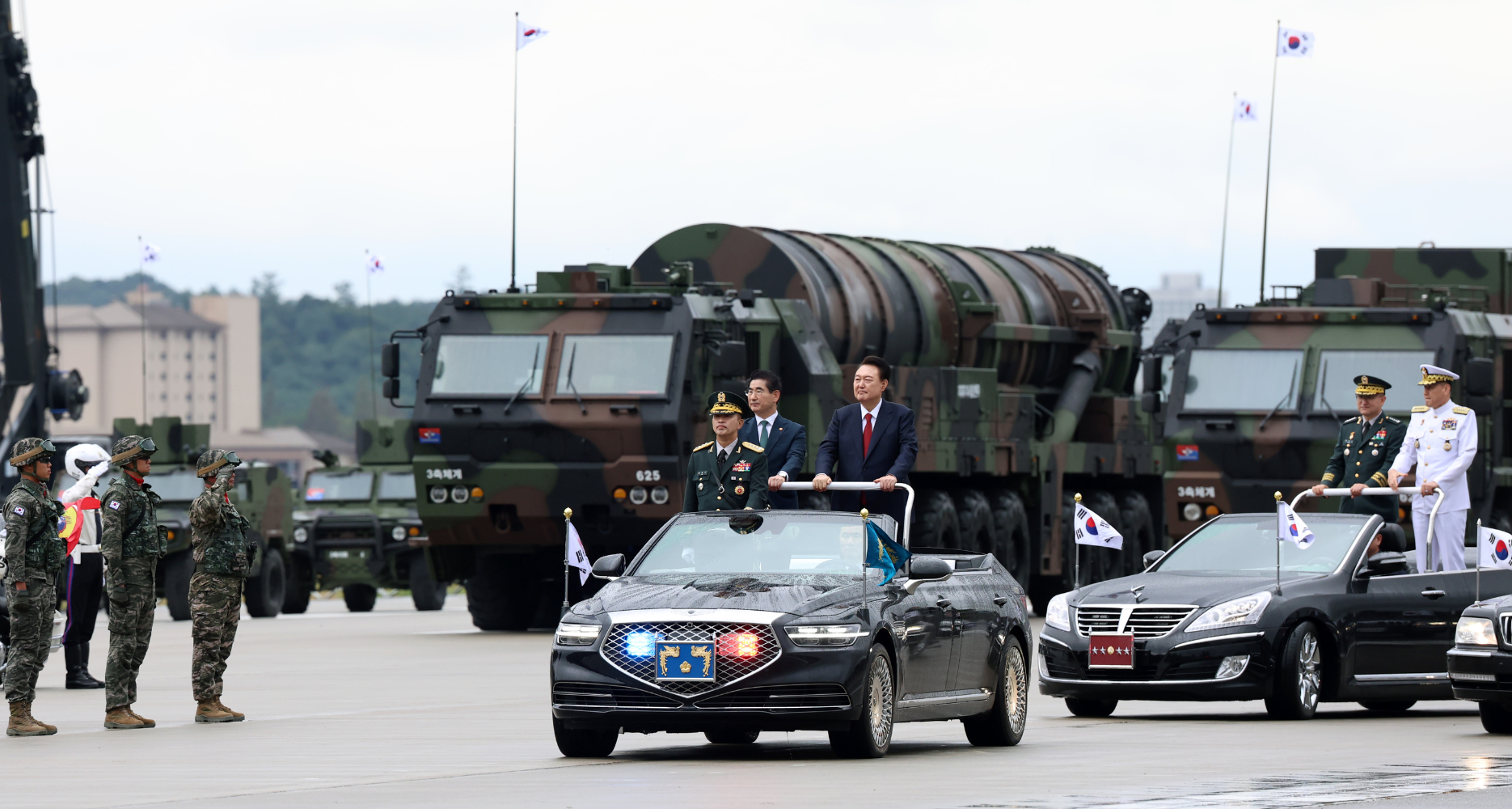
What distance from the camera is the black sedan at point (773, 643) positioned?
13.4m

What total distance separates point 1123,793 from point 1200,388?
1649 cm

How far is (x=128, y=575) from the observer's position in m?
16.4

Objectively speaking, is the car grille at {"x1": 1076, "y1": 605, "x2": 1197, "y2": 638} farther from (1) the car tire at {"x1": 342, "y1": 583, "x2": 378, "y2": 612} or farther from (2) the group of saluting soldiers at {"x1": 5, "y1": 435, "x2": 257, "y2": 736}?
(1) the car tire at {"x1": 342, "y1": 583, "x2": 378, "y2": 612}

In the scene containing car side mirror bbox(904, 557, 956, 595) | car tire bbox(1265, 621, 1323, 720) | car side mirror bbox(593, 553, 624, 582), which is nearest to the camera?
car side mirror bbox(904, 557, 956, 595)

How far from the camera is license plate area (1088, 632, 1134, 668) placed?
16.9m

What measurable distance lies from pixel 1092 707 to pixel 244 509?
19.8 metres

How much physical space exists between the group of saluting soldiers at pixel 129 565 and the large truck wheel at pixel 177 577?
56.2 feet

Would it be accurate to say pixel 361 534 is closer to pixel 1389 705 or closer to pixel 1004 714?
pixel 1389 705

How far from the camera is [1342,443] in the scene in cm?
2038

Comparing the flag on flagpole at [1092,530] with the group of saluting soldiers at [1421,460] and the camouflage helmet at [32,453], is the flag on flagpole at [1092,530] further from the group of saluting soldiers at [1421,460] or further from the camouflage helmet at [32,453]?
the camouflage helmet at [32,453]

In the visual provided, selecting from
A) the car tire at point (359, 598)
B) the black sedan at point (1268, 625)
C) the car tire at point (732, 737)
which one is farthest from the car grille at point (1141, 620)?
the car tire at point (359, 598)

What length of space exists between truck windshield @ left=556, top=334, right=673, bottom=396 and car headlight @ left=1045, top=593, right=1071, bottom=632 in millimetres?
9122

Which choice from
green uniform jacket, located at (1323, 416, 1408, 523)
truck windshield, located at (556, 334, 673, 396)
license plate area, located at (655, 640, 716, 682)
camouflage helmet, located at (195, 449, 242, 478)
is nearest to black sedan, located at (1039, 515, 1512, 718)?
green uniform jacket, located at (1323, 416, 1408, 523)

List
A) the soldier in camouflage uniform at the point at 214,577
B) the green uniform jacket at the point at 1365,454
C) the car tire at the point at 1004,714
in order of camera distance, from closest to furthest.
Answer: the car tire at the point at 1004,714, the soldier in camouflage uniform at the point at 214,577, the green uniform jacket at the point at 1365,454
